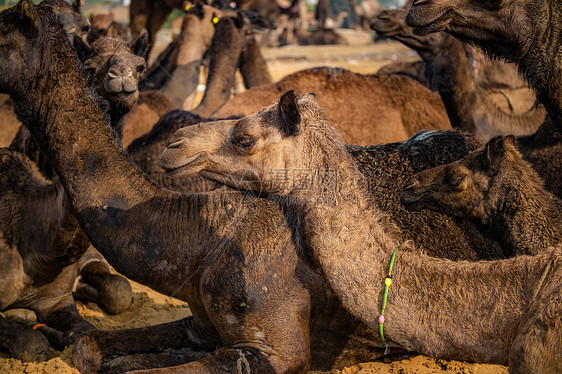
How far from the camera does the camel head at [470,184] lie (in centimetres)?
428

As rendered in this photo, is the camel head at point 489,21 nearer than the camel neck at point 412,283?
No

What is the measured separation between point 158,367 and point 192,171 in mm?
1316

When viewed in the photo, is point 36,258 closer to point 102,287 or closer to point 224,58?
point 102,287

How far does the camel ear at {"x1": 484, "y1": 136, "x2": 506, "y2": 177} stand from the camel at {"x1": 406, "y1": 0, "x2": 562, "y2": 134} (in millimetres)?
601

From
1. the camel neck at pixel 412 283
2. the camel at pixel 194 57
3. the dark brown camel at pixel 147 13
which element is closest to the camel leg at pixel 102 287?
the camel neck at pixel 412 283

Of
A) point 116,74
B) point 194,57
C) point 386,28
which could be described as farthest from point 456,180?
point 194,57

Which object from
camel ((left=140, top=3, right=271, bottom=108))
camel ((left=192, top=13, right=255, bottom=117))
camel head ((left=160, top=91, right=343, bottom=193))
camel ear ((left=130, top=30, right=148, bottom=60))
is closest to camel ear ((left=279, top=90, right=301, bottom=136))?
camel head ((left=160, top=91, right=343, bottom=193))

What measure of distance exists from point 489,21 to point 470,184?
1.12m

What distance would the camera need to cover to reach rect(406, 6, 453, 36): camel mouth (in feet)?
14.7

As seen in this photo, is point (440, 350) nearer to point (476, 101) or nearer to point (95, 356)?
point (95, 356)

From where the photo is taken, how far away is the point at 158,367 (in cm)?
417

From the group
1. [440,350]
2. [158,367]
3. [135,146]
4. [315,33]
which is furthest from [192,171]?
[315,33]

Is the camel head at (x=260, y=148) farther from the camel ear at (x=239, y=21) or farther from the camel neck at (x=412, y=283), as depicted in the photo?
the camel ear at (x=239, y=21)

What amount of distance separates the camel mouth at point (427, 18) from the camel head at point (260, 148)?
3.90ft
